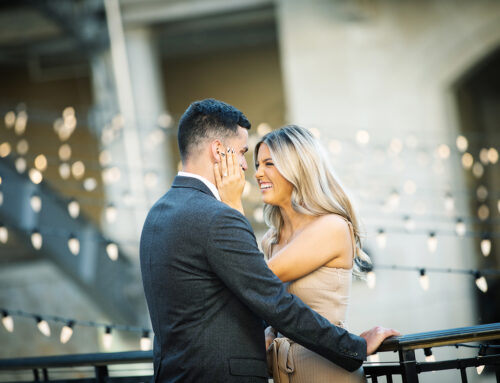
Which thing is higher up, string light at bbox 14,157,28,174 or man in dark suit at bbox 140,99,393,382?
string light at bbox 14,157,28,174

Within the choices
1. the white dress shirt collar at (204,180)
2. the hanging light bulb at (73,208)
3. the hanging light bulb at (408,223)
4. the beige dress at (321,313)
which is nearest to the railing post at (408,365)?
the beige dress at (321,313)

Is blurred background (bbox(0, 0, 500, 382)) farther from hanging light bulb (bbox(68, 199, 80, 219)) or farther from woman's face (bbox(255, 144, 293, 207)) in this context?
woman's face (bbox(255, 144, 293, 207))

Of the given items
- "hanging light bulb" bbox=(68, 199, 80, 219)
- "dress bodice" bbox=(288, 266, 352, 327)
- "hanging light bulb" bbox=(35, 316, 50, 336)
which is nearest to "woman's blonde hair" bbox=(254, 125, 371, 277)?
"dress bodice" bbox=(288, 266, 352, 327)

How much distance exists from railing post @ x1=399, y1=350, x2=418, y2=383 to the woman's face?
0.77 meters

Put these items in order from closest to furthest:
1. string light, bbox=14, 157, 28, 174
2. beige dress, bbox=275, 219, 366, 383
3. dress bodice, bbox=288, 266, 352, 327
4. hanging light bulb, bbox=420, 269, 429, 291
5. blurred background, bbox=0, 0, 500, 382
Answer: beige dress, bbox=275, 219, 366, 383 < dress bodice, bbox=288, 266, 352, 327 < hanging light bulb, bbox=420, 269, 429, 291 < string light, bbox=14, 157, 28, 174 < blurred background, bbox=0, 0, 500, 382

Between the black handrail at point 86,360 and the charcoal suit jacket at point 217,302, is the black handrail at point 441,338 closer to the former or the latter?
the charcoal suit jacket at point 217,302

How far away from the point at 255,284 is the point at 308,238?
0.51m

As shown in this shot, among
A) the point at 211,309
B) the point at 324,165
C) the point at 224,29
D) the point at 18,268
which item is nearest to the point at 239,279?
the point at 211,309

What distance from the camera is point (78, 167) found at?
878cm

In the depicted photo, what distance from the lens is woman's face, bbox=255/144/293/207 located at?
268 cm

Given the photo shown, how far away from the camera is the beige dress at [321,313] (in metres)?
2.31

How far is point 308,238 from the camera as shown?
2.45 metres

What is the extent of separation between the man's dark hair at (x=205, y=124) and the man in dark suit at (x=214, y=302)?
7.3 inches

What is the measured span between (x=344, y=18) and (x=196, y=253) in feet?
20.8
